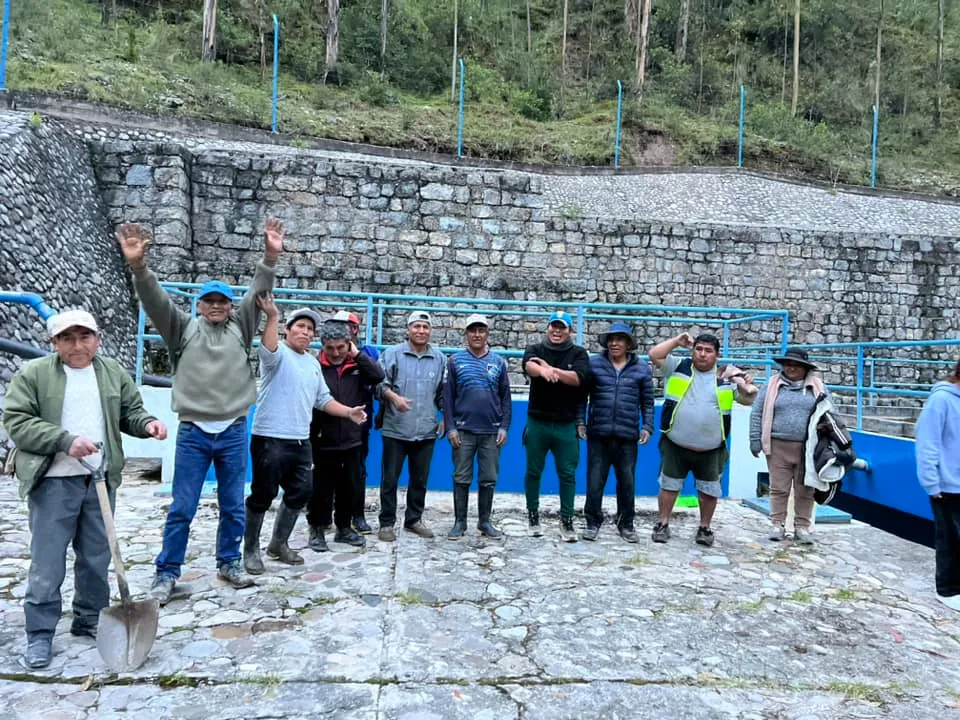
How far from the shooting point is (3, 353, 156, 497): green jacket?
2627 millimetres

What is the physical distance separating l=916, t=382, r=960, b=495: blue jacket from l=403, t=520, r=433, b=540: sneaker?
9.61 feet

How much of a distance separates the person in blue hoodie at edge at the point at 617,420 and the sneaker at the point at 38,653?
318cm

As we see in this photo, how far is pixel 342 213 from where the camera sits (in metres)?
10.2

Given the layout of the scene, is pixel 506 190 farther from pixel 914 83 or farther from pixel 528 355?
pixel 914 83

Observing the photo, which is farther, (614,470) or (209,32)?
(209,32)

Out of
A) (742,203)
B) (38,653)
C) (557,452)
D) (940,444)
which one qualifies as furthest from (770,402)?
(742,203)

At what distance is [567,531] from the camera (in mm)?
4770

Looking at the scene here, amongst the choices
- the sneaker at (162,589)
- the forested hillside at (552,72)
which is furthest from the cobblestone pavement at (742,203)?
the sneaker at (162,589)

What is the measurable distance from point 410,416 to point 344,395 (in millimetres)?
490

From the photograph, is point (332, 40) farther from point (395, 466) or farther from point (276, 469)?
point (276, 469)

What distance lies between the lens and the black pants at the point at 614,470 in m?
4.66

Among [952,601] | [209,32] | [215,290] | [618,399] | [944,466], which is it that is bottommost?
[952,601]

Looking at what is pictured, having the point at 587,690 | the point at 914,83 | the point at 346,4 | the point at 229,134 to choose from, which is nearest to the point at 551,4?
the point at 346,4

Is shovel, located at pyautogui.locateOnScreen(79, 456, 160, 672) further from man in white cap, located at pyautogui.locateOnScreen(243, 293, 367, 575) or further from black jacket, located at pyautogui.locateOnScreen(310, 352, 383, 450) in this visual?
black jacket, located at pyautogui.locateOnScreen(310, 352, 383, 450)
